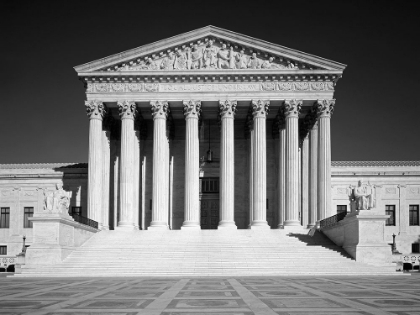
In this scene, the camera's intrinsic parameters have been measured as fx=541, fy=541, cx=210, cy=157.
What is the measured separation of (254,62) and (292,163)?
10.5 meters

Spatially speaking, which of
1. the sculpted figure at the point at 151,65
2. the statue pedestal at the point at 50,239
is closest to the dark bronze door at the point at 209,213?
the sculpted figure at the point at 151,65

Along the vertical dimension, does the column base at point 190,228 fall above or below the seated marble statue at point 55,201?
below

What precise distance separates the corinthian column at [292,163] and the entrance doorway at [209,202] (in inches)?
423

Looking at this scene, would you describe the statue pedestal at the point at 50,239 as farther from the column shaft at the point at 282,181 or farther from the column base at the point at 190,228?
the column shaft at the point at 282,181

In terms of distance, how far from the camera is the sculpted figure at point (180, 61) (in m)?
53.1

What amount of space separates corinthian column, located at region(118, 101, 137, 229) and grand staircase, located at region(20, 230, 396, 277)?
2978 mm

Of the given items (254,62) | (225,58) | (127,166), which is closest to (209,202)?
(127,166)

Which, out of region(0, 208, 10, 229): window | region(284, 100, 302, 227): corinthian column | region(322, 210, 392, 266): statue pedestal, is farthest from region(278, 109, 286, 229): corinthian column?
region(0, 208, 10, 229): window

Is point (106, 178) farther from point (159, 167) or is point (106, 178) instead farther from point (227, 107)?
point (227, 107)

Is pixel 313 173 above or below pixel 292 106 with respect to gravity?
below

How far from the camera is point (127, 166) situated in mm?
52594

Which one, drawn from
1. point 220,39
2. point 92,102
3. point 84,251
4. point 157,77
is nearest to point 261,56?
point 220,39

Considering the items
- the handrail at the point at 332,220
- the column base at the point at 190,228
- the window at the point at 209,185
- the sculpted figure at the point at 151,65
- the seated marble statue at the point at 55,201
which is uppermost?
the sculpted figure at the point at 151,65

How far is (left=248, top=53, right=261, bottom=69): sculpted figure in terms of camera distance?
5288 centimetres
